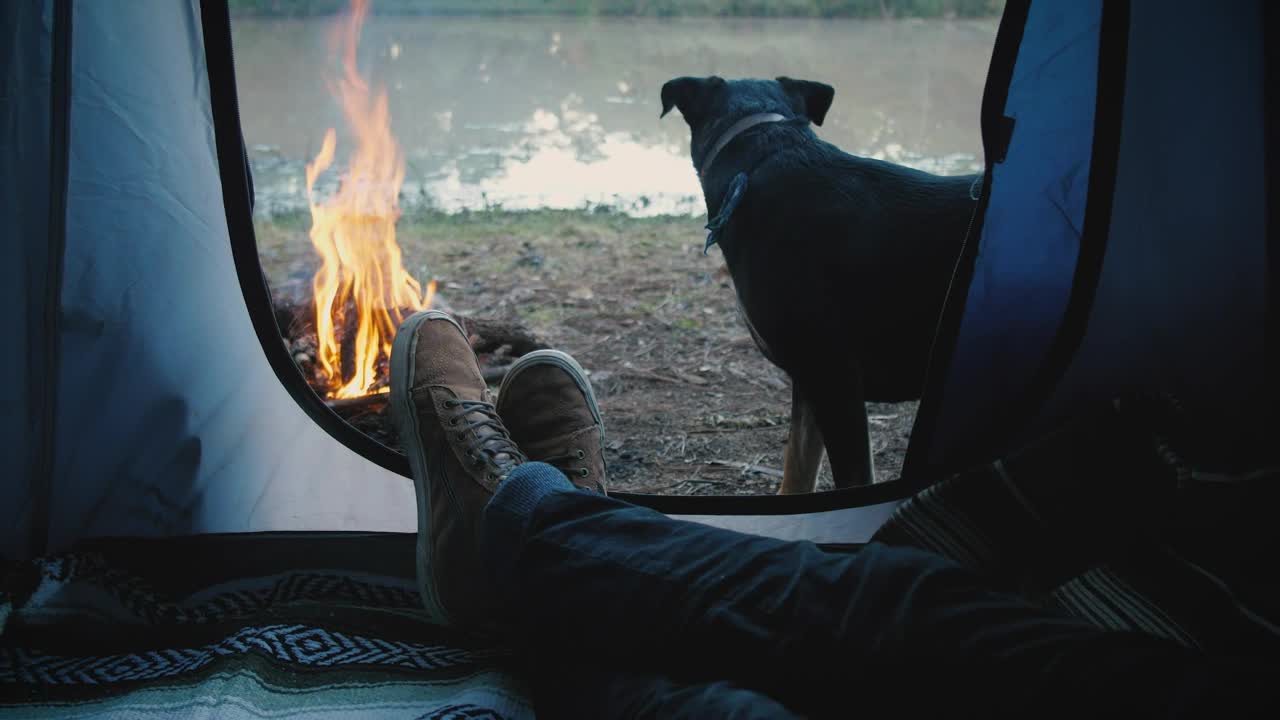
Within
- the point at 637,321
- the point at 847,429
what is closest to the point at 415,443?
the point at 847,429

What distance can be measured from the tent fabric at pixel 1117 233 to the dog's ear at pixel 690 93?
843mm

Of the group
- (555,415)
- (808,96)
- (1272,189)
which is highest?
(808,96)

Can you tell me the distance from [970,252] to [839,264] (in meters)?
0.37

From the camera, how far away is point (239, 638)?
1466 millimetres

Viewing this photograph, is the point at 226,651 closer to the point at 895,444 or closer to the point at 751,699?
the point at 751,699

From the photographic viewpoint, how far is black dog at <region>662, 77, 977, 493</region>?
6.33ft

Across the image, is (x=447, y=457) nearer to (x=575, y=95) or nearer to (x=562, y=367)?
(x=562, y=367)

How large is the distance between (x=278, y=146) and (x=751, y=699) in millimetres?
5257

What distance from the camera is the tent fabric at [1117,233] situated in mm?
1437

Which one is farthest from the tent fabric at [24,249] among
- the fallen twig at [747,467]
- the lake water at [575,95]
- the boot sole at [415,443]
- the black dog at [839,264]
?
the lake water at [575,95]

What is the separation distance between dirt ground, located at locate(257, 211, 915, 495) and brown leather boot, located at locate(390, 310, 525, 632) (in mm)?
551

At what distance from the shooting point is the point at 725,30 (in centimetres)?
720

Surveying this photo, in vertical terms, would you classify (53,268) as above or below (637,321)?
above

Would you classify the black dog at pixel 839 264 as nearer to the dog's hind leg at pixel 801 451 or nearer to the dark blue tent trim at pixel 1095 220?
the dog's hind leg at pixel 801 451
